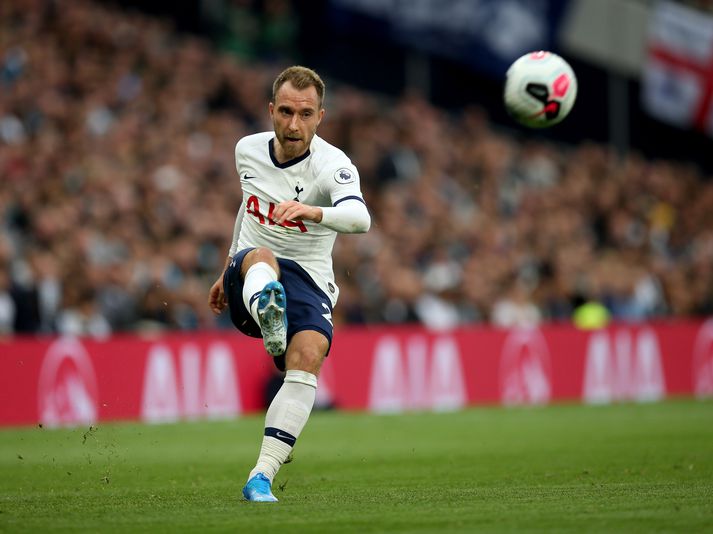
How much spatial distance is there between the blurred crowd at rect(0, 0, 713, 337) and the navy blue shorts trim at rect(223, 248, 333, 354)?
8838 mm

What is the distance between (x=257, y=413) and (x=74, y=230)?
3942mm

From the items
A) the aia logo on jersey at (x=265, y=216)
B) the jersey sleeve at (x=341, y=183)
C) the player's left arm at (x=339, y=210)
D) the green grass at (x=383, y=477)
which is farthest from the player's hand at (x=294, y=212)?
the green grass at (x=383, y=477)

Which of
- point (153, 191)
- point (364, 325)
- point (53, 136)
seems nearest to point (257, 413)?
point (364, 325)

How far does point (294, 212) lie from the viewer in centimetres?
762

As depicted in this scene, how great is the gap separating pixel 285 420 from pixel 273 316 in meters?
0.71

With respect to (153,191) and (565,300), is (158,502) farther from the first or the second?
(565,300)

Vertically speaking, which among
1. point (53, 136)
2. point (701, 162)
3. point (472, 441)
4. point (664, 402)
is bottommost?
point (472, 441)

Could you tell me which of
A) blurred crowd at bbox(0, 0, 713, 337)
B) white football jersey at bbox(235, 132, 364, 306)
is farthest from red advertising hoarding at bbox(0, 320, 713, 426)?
white football jersey at bbox(235, 132, 364, 306)

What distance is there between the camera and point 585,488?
8.60m

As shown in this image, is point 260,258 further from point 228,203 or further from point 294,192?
point 228,203

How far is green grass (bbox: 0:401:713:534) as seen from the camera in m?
6.92

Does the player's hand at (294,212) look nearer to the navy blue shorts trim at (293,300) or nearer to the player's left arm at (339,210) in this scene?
the player's left arm at (339,210)

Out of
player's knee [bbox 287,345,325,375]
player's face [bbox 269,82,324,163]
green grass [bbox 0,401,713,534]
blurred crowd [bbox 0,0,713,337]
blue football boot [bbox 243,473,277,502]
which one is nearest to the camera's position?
green grass [bbox 0,401,713,534]

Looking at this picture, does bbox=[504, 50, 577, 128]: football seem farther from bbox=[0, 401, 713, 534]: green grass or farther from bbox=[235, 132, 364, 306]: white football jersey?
bbox=[0, 401, 713, 534]: green grass
